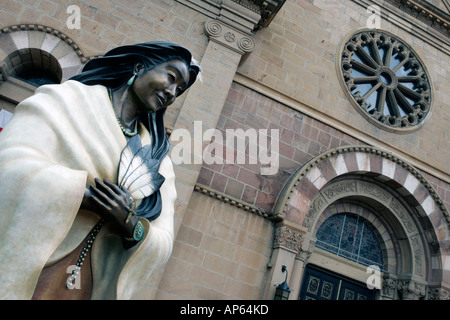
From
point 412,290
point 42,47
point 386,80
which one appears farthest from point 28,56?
point 412,290

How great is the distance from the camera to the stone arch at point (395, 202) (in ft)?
19.1

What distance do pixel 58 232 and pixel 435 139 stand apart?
8311 millimetres

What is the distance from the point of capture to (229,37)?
5.72 m

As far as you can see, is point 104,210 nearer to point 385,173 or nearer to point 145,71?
point 145,71

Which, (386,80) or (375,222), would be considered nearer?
(375,222)

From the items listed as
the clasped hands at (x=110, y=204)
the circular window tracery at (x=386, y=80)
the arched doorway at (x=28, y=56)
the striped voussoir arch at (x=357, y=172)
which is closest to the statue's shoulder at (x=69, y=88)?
the clasped hands at (x=110, y=204)

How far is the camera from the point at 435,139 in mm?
7344

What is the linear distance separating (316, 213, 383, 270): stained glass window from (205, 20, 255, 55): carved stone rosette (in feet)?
12.3

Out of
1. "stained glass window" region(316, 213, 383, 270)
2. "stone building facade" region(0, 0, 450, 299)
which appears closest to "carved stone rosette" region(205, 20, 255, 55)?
"stone building facade" region(0, 0, 450, 299)

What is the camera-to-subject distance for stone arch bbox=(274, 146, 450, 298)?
19.1 ft

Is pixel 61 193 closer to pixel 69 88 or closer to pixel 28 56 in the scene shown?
pixel 69 88

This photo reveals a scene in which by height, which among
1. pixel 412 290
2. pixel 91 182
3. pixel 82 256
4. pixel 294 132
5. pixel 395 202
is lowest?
pixel 82 256

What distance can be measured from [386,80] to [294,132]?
11.2 ft

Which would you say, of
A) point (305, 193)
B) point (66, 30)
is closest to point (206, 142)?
point (305, 193)
